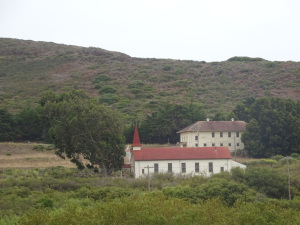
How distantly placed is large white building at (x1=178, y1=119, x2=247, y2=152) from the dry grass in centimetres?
1477

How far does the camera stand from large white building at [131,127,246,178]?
56.4m

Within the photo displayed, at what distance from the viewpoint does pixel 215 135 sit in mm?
70812

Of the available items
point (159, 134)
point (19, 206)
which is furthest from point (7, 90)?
point (19, 206)

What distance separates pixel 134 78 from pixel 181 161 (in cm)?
7312

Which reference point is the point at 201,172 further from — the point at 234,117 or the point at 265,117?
the point at 234,117

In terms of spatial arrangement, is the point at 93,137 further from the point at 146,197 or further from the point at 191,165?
the point at 146,197

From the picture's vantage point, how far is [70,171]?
56.5 metres

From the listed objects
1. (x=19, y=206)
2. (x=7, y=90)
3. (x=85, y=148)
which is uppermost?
(x=7, y=90)

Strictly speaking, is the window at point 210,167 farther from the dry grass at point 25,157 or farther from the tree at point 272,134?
the dry grass at point 25,157

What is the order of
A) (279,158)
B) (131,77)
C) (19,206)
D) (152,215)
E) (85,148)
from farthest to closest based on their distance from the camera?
(131,77) < (279,158) < (85,148) < (19,206) < (152,215)

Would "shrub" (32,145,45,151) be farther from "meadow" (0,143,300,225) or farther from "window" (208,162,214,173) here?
"window" (208,162,214,173)

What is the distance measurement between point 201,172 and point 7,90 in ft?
227

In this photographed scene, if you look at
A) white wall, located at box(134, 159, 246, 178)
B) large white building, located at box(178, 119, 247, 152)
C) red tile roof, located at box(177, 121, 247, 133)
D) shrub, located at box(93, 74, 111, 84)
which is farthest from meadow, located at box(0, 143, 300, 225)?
shrub, located at box(93, 74, 111, 84)

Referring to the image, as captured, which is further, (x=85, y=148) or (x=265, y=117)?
(x=265, y=117)
